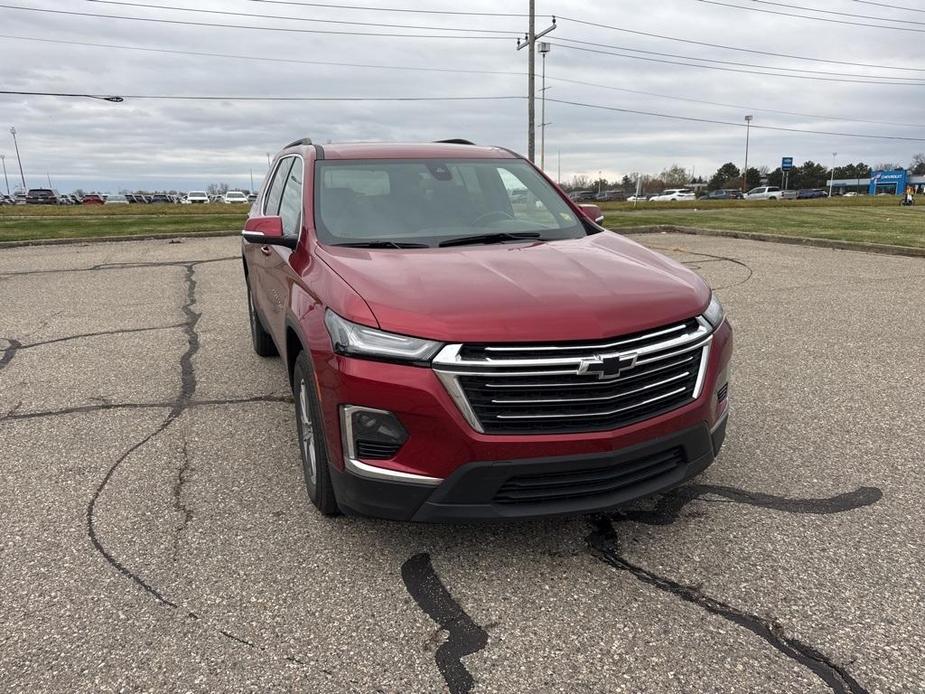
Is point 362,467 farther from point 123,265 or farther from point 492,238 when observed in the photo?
point 123,265

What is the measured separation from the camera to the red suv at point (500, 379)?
103 inches

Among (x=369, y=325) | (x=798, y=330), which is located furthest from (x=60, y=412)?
(x=798, y=330)

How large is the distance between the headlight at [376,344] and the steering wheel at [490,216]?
144 cm

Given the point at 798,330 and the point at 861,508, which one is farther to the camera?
the point at 798,330

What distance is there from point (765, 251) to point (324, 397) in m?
12.6

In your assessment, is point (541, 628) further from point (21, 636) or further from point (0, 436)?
point (0, 436)

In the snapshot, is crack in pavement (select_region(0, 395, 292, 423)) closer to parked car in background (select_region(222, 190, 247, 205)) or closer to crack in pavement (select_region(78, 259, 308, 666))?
crack in pavement (select_region(78, 259, 308, 666))

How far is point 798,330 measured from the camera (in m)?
6.90

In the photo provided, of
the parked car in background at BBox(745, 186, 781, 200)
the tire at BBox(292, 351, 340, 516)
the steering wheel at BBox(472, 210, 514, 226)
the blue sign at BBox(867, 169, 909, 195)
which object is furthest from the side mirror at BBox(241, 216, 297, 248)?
the blue sign at BBox(867, 169, 909, 195)

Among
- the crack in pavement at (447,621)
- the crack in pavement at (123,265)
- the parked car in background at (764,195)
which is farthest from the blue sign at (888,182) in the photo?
the crack in pavement at (447,621)

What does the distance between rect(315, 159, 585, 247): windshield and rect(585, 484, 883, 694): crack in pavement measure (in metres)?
1.56

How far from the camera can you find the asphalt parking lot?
2.35 metres

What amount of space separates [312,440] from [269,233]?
1.26m

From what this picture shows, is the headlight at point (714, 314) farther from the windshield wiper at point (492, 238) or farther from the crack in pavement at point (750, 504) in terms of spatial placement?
the windshield wiper at point (492, 238)
